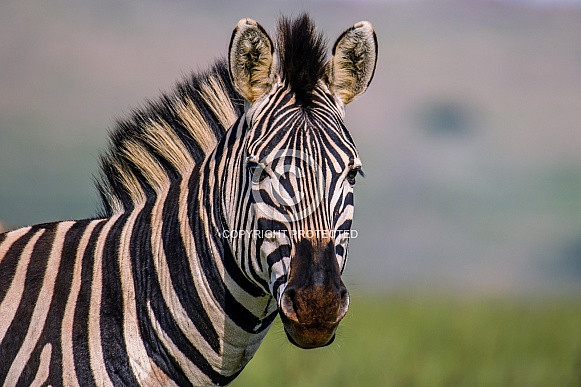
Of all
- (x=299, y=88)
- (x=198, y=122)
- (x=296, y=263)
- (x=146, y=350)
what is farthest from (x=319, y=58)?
(x=146, y=350)

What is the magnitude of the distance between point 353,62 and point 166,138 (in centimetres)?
138

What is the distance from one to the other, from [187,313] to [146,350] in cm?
33

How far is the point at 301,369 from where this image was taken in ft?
44.8

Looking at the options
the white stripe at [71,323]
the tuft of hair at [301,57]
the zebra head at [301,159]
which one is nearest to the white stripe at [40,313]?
the white stripe at [71,323]

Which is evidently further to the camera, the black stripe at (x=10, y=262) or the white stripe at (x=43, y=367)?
the black stripe at (x=10, y=262)

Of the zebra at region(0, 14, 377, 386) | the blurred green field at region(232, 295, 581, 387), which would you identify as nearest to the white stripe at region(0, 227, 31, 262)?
the zebra at region(0, 14, 377, 386)

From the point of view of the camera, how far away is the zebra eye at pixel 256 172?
A: 4.20 metres

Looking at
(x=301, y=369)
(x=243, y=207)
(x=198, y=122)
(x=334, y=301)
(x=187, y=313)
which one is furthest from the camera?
(x=301, y=369)

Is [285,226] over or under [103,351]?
over

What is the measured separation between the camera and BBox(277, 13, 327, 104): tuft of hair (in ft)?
14.7

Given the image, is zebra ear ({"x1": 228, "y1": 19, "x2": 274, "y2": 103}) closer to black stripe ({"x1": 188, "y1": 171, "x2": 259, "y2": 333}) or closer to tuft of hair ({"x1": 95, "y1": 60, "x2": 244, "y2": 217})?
tuft of hair ({"x1": 95, "y1": 60, "x2": 244, "y2": 217})

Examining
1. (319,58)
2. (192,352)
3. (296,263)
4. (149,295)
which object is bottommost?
(192,352)

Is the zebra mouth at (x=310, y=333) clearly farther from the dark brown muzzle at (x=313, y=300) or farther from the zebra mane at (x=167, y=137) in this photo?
the zebra mane at (x=167, y=137)

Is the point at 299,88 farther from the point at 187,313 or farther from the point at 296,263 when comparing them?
the point at 187,313
